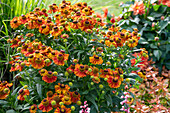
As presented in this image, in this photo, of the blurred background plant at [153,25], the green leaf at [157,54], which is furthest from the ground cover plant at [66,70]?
the blurred background plant at [153,25]

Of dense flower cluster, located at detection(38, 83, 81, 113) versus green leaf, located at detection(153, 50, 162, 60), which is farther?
green leaf, located at detection(153, 50, 162, 60)

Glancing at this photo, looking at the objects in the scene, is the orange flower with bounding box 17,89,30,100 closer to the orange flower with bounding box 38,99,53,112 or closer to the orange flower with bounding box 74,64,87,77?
the orange flower with bounding box 38,99,53,112

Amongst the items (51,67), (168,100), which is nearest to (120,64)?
(51,67)

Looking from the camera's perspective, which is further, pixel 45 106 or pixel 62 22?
pixel 62 22

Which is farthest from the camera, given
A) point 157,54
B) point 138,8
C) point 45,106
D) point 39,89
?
point 138,8

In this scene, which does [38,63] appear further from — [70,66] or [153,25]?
[153,25]

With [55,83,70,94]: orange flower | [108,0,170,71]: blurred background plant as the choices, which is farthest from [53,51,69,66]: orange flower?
[108,0,170,71]: blurred background plant

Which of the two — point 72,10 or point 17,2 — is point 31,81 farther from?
point 17,2

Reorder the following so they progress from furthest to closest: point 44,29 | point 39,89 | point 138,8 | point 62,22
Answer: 1. point 138,8
2. point 62,22
3. point 44,29
4. point 39,89

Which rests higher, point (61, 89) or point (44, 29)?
point (44, 29)

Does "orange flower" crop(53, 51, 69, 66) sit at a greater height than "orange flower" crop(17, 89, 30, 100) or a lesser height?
greater

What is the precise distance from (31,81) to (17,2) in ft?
4.59

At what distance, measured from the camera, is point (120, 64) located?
156 centimetres

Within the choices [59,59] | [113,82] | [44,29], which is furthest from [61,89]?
[44,29]
